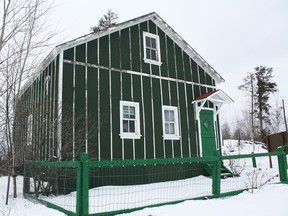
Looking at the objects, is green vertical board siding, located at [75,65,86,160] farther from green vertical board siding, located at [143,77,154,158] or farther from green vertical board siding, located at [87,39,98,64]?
green vertical board siding, located at [143,77,154,158]

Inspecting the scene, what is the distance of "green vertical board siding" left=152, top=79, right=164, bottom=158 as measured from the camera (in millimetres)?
11633

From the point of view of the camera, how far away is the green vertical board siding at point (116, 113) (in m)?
10.4

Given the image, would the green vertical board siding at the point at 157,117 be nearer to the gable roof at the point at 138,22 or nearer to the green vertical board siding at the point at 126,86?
the green vertical board siding at the point at 126,86

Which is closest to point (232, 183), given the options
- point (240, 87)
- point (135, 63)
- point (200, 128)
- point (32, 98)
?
point (200, 128)

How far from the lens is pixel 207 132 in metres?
13.4

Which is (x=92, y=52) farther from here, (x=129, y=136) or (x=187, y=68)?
(x=187, y=68)

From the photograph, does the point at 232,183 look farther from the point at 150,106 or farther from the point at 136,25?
the point at 136,25

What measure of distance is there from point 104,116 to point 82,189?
548 centimetres

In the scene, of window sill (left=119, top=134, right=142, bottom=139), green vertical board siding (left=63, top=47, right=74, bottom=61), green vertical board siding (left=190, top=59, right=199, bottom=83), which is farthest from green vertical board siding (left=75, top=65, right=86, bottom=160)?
green vertical board siding (left=190, top=59, right=199, bottom=83)

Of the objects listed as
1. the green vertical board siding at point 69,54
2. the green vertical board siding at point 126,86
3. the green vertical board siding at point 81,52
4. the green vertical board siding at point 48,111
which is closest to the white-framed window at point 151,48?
the green vertical board siding at point 126,86

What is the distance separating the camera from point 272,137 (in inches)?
572

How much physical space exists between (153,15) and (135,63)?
264 cm

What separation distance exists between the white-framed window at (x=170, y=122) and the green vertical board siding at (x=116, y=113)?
228 centimetres

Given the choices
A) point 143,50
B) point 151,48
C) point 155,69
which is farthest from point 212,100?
point 143,50
